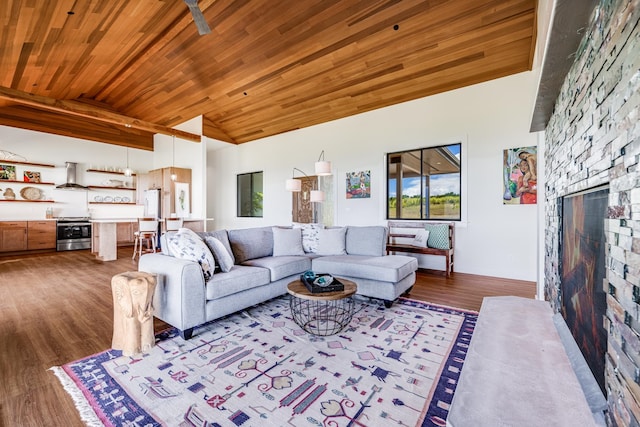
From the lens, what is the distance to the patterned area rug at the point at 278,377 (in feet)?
4.84

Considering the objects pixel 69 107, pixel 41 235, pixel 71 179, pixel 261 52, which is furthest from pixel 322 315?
pixel 71 179

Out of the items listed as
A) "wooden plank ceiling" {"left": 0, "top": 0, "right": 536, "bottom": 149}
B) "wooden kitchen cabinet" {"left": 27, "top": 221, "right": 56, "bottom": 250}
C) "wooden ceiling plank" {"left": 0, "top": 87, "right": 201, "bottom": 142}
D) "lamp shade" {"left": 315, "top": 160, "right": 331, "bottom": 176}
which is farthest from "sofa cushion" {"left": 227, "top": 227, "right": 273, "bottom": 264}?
"wooden kitchen cabinet" {"left": 27, "top": 221, "right": 56, "bottom": 250}

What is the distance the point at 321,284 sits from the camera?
8.05 ft

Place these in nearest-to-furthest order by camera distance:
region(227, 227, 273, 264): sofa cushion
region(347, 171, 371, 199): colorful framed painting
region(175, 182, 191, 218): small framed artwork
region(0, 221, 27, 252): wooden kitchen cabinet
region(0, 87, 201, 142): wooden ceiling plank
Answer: region(227, 227, 273, 264): sofa cushion → region(0, 87, 201, 142): wooden ceiling plank → region(347, 171, 371, 199): colorful framed painting → region(0, 221, 27, 252): wooden kitchen cabinet → region(175, 182, 191, 218): small framed artwork

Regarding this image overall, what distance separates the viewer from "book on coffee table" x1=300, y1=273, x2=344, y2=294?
238 cm

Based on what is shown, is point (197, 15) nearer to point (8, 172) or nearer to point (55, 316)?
point (55, 316)

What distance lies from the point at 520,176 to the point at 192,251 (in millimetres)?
4763

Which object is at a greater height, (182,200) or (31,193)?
(31,193)

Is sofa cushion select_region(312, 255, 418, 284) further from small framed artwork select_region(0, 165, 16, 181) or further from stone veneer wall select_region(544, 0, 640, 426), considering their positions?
small framed artwork select_region(0, 165, 16, 181)

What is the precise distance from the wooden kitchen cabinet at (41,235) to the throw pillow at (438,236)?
9.05m

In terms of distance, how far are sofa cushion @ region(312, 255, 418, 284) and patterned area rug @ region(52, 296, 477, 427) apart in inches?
21.3

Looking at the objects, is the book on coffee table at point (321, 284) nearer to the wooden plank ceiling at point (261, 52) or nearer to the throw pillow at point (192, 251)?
the throw pillow at point (192, 251)

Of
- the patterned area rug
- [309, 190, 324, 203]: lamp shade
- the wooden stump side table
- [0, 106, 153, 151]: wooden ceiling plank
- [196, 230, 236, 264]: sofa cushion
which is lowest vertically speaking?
the patterned area rug

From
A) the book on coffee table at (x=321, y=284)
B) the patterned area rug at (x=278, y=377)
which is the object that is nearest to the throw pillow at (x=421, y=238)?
the patterned area rug at (x=278, y=377)
